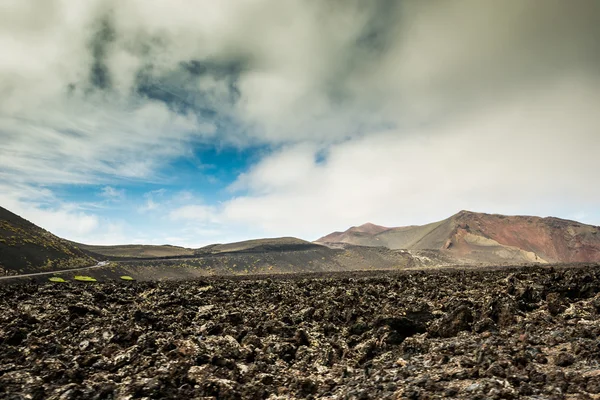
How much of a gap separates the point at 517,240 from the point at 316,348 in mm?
196053

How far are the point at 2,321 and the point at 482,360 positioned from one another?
17692 mm

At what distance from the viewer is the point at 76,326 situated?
1258cm

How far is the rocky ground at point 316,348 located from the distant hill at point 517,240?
13590 cm

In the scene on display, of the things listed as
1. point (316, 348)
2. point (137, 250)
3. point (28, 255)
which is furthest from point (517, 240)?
point (28, 255)

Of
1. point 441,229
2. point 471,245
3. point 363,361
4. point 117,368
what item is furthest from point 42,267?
point 441,229

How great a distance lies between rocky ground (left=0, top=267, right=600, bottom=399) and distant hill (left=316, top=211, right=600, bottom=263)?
446ft

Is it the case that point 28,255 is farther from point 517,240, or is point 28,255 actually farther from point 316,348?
point 517,240

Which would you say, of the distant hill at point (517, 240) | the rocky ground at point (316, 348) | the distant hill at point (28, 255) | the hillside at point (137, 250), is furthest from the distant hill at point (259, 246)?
Answer: the rocky ground at point (316, 348)

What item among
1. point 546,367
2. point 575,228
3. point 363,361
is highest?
point 575,228

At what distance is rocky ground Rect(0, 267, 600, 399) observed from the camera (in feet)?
23.8

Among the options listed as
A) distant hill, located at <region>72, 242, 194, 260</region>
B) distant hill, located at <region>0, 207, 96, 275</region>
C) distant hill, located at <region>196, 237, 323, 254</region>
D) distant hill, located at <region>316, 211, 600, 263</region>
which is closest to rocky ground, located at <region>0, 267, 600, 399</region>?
distant hill, located at <region>0, 207, 96, 275</region>

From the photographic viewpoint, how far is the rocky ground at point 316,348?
725cm

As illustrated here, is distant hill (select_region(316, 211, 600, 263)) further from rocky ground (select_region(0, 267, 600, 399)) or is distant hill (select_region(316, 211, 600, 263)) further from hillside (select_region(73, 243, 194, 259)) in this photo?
rocky ground (select_region(0, 267, 600, 399))

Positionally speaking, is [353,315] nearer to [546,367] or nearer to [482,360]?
[482,360]
